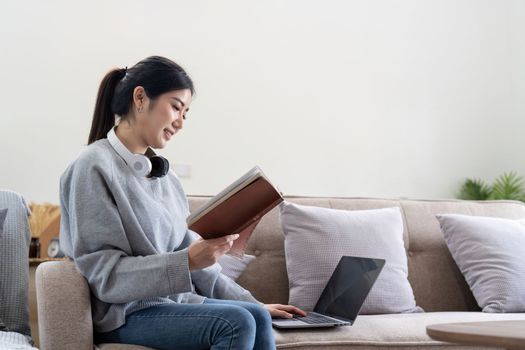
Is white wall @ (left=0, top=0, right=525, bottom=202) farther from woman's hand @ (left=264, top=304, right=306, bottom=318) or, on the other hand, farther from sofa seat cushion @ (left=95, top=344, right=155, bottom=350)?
sofa seat cushion @ (left=95, top=344, right=155, bottom=350)

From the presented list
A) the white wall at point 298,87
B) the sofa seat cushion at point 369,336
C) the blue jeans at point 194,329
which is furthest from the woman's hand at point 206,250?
the white wall at point 298,87

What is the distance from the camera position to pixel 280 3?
4090mm

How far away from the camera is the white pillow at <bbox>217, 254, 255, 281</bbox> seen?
234cm

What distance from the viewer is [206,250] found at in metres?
1.64

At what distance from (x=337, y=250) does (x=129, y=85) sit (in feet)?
3.14

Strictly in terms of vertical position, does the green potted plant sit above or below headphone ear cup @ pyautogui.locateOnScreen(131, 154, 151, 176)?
below

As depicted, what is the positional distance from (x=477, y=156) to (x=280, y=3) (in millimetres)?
1658

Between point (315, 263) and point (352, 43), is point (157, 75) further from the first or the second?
point (352, 43)

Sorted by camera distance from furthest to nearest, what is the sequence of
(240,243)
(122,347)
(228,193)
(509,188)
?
(509,188) < (240,243) < (122,347) < (228,193)

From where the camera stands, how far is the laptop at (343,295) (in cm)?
202

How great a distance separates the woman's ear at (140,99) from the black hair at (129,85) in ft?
0.03

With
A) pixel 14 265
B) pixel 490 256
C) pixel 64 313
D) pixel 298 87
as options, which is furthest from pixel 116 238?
pixel 298 87

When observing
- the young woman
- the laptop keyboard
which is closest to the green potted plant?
the laptop keyboard

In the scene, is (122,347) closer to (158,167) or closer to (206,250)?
(206,250)
